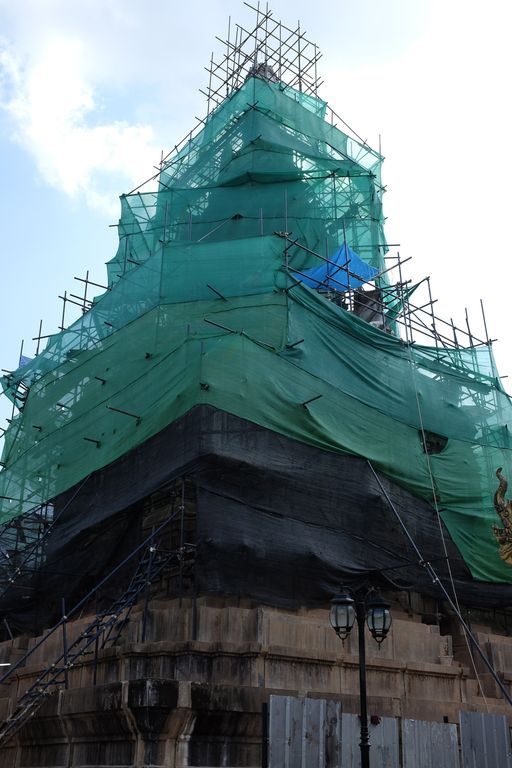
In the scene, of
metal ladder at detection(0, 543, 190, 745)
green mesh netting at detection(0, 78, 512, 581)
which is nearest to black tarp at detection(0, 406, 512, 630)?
green mesh netting at detection(0, 78, 512, 581)

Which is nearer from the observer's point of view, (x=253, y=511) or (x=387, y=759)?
(x=387, y=759)

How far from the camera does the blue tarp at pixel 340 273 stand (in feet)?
91.5

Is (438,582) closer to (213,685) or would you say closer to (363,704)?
(213,685)

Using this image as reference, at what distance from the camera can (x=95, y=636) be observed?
1756cm

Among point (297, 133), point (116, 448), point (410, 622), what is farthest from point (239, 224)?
point (410, 622)

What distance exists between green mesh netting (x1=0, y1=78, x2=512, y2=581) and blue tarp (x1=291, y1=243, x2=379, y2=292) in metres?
0.82

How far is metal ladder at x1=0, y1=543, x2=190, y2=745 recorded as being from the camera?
1725 cm

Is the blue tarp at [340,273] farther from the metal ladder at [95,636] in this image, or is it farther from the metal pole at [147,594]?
the metal pole at [147,594]

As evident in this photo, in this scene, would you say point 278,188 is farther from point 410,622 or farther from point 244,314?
point 410,622

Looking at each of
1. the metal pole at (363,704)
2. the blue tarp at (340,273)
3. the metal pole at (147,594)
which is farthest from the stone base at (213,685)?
the blue tarp at (340,273)

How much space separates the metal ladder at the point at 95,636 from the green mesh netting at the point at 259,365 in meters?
3.78

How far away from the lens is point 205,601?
18.3 metres

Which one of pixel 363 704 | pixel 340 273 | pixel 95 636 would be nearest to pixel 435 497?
pixel 340 273

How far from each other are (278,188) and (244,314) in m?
8.96
